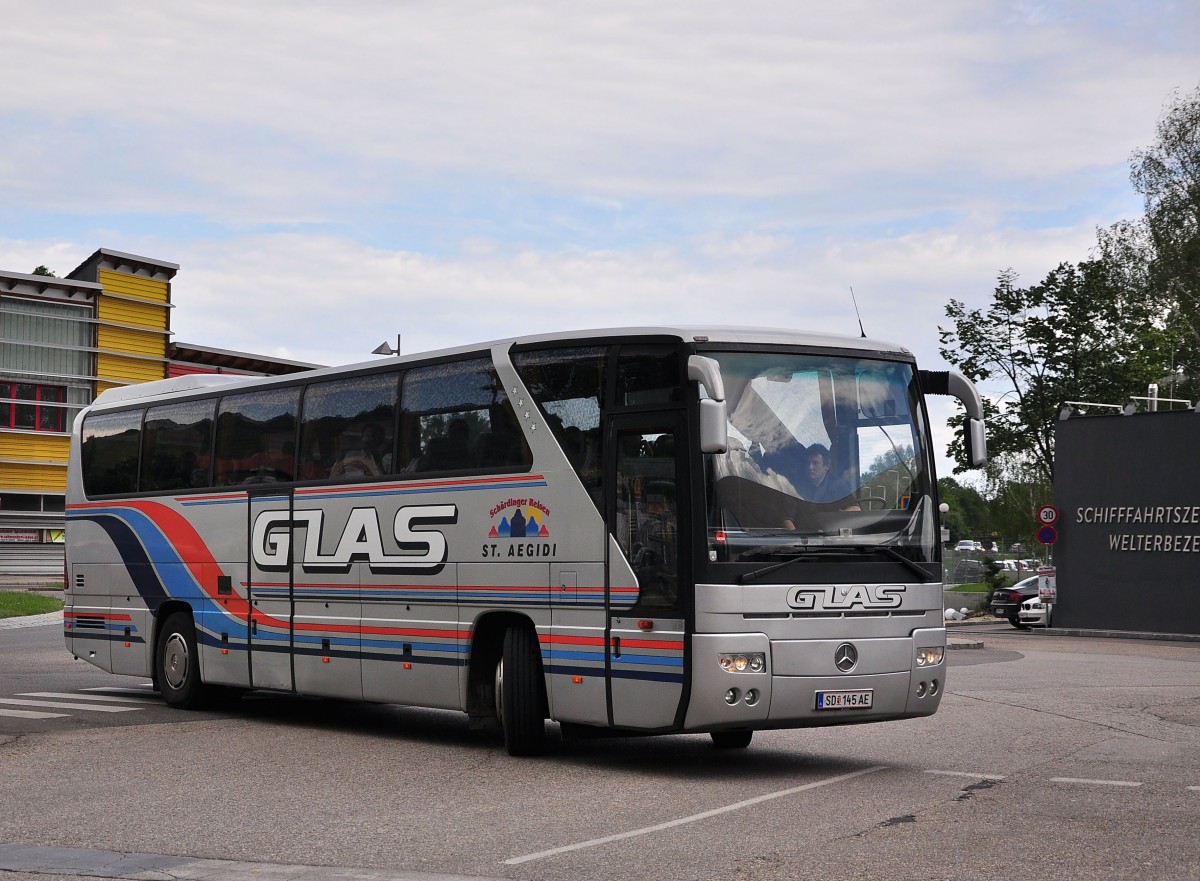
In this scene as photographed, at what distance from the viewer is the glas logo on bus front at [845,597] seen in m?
11.2

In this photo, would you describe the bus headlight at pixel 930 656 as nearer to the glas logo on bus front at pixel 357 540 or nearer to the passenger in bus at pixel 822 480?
the passenger in bus at pixel 822 480

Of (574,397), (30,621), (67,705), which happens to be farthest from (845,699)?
(30,621)

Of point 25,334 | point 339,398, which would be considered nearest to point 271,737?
point 339,398

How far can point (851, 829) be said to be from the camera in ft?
29.2

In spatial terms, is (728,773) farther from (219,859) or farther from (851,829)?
(219,859)

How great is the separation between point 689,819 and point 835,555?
2.68 metres

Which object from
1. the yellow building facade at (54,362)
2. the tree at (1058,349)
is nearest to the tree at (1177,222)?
the tree at (1058,349)

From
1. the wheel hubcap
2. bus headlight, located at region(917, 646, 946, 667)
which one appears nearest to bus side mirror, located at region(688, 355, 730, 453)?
bus headlight, located at region(917, 646, 946, 667)

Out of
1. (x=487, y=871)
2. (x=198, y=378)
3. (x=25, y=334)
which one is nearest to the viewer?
(x=487, y=871)

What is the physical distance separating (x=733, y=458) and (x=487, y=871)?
4.31 m

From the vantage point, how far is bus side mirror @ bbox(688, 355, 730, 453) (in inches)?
417

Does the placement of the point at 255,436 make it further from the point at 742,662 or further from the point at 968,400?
the point at 968,400

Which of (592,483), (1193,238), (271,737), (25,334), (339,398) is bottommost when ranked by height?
(271,737)

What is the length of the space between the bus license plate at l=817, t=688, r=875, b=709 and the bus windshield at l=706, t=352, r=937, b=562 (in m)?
1.04
